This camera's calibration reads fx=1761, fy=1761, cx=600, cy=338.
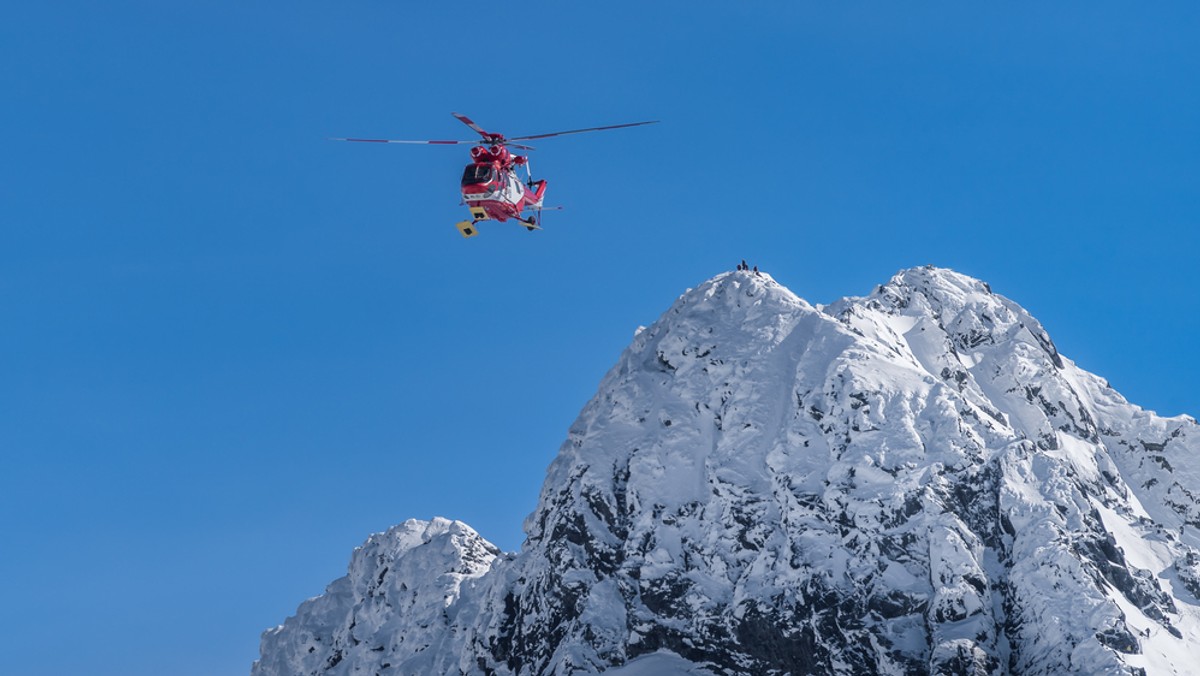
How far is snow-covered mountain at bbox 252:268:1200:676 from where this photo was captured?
460 ft

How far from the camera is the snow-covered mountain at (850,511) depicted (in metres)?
140

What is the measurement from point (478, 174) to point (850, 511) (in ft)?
161

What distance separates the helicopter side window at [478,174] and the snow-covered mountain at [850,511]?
158 ft

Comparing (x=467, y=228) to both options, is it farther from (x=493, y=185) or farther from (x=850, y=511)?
(x=850, y=511)

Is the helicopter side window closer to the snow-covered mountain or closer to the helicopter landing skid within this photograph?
the helicopter landing skid

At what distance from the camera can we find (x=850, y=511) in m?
147

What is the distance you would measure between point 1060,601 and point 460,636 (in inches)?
2813

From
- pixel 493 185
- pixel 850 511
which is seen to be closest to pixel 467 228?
pixel 493 185

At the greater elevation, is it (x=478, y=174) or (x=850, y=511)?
(x=478, y=174)

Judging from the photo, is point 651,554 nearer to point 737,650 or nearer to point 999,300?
point 737,650

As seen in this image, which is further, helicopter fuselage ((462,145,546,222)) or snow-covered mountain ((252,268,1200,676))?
snow-covered mountain ((252,268,1200,676))

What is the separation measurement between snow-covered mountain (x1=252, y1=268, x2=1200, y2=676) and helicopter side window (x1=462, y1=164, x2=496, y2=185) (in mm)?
48097

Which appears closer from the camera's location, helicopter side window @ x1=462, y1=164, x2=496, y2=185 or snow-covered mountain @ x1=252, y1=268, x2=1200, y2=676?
helicopter side window @ x1=462, y1=164, x2=496, y2=185

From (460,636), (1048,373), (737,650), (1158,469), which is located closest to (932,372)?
(1048,373)
